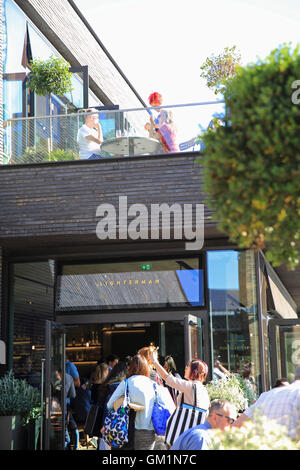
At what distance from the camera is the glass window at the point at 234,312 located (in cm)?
1155

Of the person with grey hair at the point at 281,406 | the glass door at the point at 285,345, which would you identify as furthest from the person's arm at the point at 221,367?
the person with grey hair at the point at 281,406

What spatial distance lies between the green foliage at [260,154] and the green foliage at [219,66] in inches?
566

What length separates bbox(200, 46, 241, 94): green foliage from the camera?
59.8 ft

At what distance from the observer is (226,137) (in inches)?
160

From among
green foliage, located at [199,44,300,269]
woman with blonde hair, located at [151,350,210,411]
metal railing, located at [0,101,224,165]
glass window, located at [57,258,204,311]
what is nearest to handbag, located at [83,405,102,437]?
woman with blonde hair, located at [151,350,210,411]

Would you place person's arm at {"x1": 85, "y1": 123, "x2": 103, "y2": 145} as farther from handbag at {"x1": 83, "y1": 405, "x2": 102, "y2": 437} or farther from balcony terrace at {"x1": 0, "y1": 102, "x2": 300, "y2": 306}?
handbag at {"x1": 83, "y1": 405, "x2": 102, "y2": 437}

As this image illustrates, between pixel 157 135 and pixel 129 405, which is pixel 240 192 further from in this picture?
pixel 157 135

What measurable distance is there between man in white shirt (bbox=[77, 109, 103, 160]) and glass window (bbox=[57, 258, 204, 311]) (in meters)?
2.23

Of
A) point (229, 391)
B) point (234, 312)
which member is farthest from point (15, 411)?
point (234, 312)

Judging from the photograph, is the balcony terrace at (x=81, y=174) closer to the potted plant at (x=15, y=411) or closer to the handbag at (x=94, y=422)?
→ the potted plant at (x=15, y=411)

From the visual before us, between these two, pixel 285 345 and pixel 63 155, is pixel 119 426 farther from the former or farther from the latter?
pixel 285 345

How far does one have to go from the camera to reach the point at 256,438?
400 cm
